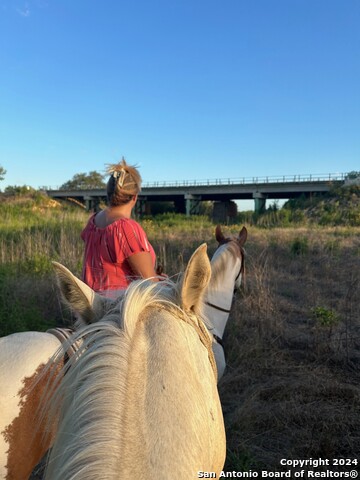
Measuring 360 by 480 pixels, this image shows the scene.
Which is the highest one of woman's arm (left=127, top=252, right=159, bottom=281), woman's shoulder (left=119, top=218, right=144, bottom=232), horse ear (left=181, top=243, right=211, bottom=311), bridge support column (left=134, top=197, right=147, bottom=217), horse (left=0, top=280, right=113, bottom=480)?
bridge support column (left=134, top=197, right=147, bottom=217)

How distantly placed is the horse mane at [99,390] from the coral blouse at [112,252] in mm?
1054

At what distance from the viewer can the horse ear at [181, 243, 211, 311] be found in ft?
3.62

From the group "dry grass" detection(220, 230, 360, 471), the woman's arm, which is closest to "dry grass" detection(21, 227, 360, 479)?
"dry grass" detection(220, 230, 360, 471)

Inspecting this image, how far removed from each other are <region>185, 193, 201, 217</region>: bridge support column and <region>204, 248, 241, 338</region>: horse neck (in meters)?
39.2

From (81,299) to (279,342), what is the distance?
431cm

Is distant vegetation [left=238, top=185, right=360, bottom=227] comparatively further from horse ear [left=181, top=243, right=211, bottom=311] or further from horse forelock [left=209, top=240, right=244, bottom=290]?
horse ear [left=181, top=243, right=211, bottom=311]

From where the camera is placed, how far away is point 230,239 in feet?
12.1

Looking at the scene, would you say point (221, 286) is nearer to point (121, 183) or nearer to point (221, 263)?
point (221, 263)

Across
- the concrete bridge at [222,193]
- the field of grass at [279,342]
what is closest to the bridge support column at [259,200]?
the concrete bridge at [222,193]

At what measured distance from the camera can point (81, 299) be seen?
1194mm

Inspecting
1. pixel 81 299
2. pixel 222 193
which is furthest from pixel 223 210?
pixel 81 299

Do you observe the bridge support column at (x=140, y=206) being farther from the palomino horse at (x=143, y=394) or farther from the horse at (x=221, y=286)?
the palomino horse at (x=143, y=394)

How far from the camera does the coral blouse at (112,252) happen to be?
2182mm

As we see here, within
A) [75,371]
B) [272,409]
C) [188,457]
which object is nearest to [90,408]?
[75,371]
